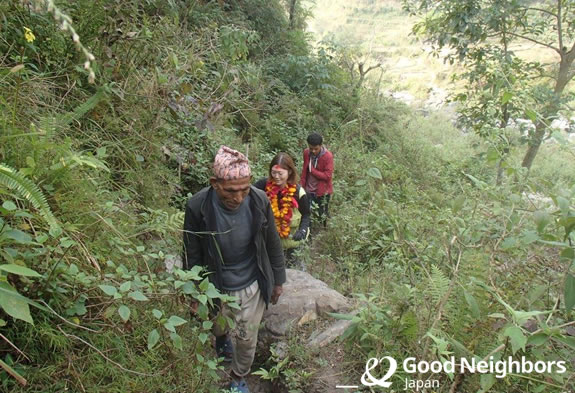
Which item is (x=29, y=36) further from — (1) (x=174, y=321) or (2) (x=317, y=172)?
(2) (x=317, y=172)

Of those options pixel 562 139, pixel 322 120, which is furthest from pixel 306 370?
pixel 322 120

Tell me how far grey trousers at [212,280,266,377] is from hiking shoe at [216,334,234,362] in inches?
3.5

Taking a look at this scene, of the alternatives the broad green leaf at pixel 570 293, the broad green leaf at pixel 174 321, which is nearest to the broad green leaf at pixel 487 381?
the broad green leaf at pixel 570 293

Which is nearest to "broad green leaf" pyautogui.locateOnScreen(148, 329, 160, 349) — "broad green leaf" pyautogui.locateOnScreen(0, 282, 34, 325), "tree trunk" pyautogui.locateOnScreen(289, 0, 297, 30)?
"broad green leaf" pyautogui.locateOnScreen(0, 282, 34, 325)

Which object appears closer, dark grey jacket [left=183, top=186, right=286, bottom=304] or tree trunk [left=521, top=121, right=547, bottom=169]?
dark grey jacket [left=183, top=186, right=286, bottom=304]

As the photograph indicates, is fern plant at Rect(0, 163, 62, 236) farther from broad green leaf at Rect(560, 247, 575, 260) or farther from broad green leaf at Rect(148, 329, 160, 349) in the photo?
broad green leaf at Rect(560, 247, 575, 260)

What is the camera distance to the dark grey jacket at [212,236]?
8.65 ft

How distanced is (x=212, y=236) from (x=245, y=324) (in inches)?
29.9

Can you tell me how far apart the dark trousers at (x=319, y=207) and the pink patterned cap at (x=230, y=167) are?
3.11 meters

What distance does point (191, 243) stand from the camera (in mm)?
2719

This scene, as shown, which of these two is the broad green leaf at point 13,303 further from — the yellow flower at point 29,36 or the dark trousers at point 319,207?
the dark trousers at point 319,207

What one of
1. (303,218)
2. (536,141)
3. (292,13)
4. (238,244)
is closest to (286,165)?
(303,218)

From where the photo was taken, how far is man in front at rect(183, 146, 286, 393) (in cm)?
253

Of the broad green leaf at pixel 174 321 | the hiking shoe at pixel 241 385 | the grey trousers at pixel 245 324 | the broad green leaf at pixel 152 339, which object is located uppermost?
the broad green leaf at pixel 174 321
